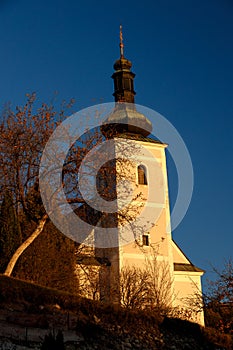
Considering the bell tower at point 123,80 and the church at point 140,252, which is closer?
the church at point 140,252

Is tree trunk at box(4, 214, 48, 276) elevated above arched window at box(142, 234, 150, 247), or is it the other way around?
arched window at box(142, 234, 150, 247)

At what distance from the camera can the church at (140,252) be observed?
97.4 ft

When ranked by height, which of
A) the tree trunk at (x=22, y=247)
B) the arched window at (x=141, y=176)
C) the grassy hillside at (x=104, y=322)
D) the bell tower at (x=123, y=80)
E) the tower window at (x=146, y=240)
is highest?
the bell tower at (x=123, y=80)

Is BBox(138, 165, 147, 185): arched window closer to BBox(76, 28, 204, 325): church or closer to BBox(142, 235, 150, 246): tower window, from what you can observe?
BBox(76, 28, 204, 325): church

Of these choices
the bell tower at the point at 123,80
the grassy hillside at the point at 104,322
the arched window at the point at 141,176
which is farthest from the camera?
the bell tower at the point at 123,80

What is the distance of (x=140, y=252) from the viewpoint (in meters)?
40.5

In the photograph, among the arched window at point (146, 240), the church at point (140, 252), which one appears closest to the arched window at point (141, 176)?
the church at point (140, 252)

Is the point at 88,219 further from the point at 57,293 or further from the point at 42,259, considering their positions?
the point at 57,293

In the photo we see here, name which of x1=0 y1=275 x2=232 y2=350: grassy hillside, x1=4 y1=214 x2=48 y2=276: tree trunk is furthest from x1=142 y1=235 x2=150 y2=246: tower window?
x1=0 y1=275 x2=232 y2=350: grassy hillside

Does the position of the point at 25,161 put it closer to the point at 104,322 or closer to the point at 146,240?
the point at 104,322

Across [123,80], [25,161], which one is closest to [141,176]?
[123,80]

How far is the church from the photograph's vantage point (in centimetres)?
2969

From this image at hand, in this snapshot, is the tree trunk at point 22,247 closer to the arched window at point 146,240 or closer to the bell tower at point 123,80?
the arched window at point 146,240

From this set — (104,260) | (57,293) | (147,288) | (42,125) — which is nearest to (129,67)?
(104,260)
